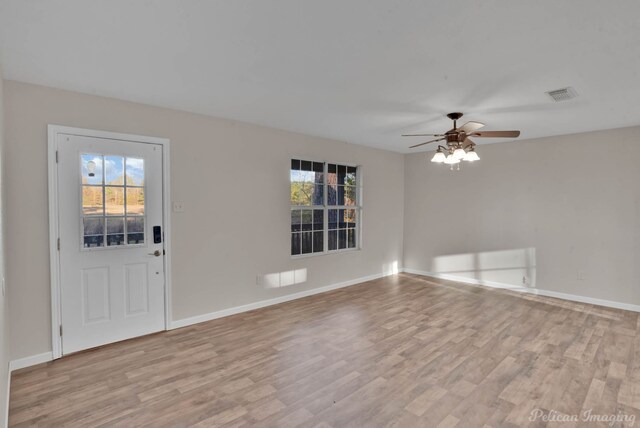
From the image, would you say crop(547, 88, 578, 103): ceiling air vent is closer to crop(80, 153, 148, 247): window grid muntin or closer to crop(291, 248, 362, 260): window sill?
crop(291, 248, 362, 260): window sill

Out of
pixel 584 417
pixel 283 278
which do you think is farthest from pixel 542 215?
pixel 283 278

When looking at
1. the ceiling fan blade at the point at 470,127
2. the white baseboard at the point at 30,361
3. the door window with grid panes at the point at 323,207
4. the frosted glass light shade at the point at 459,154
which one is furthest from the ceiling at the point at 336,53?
the white baseboard at the point at 30,361

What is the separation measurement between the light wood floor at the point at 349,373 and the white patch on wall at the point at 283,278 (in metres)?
0.48

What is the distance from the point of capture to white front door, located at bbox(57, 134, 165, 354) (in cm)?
311

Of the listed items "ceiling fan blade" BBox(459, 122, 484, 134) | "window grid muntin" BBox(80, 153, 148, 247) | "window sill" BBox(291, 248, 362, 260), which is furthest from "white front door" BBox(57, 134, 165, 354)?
"ceiling fan blade" BBox(459, 122, 484, 134)

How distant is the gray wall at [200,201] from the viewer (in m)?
2.87

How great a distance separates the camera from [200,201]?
155 inches

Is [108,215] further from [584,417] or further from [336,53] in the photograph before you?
[584,417]

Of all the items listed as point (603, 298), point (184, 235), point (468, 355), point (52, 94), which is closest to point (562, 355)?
point (468, 355)

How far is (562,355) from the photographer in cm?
311

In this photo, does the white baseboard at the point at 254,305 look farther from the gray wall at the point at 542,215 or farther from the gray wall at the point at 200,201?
the gray wall at the point at 542,215

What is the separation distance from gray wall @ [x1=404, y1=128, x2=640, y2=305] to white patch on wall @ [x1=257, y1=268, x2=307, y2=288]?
2803 millimetres

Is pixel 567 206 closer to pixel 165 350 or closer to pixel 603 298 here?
pixel 603 298

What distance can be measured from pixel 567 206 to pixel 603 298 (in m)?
1.35
